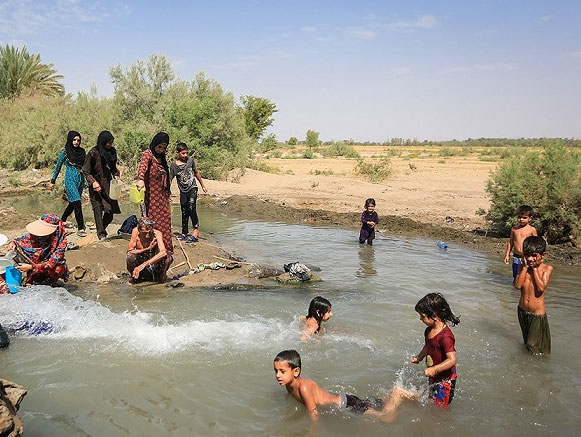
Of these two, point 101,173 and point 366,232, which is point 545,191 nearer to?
point 366,232

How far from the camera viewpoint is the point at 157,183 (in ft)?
24.1

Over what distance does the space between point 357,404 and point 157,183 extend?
4438mm

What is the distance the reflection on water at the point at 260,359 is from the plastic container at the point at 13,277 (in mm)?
189

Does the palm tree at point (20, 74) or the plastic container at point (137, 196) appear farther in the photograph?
the palm tree at point (20, 74)

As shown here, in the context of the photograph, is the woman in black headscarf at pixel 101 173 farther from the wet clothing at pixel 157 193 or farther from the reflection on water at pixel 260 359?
the reflection on water at pixel 260 359

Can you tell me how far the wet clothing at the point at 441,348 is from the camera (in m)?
4.18

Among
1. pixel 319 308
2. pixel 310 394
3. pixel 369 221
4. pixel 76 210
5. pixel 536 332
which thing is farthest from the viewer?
pixel 369 221

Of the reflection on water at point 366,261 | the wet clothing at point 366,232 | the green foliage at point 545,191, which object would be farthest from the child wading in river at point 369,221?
the green foliage at point 545,191

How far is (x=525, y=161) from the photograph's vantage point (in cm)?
1180

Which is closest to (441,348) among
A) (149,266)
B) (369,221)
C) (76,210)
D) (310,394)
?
(310,394)

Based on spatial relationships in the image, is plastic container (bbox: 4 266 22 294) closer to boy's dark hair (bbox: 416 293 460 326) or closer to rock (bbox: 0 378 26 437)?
rock (bbox: 0 378 26 437)

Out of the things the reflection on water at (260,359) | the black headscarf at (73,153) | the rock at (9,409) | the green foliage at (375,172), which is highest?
the black headscarf at (73,153)

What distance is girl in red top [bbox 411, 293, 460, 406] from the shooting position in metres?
4.14

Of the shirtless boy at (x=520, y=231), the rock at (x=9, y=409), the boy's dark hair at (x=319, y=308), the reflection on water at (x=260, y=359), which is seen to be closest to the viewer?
the rock at (x=9, y=409)
